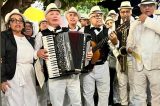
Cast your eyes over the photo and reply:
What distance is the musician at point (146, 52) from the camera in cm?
612

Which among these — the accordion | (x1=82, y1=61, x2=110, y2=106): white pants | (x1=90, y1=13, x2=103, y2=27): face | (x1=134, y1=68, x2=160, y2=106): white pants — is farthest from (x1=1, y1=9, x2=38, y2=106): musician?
(x1=134, y1=68, x2=160, y2=106): white pants

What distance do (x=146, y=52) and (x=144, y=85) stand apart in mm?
622

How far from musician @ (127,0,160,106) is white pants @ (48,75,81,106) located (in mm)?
1248

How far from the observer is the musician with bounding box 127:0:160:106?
6.12 meters

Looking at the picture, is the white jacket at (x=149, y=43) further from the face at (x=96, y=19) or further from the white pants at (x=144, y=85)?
the face at (x=96, y=19)

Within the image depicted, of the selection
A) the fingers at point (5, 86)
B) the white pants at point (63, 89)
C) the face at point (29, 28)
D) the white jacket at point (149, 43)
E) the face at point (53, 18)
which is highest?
the face at point (53, 18)

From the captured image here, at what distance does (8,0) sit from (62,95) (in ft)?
21.3

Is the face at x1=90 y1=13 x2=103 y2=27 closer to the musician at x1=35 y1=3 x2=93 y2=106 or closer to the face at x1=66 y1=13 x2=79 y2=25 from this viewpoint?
the face at x1=66 y1=13 x2=79 y2=25

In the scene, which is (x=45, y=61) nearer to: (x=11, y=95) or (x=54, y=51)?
(x=54, y=51)

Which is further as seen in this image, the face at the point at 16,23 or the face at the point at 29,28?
the face at the point at 29,28

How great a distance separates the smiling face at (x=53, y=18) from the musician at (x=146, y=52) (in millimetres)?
1507

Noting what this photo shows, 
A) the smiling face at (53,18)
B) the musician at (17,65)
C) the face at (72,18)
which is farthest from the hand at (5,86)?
the face at (72,18)

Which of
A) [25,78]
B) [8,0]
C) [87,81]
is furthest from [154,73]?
[8,0]

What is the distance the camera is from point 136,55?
643 cm
